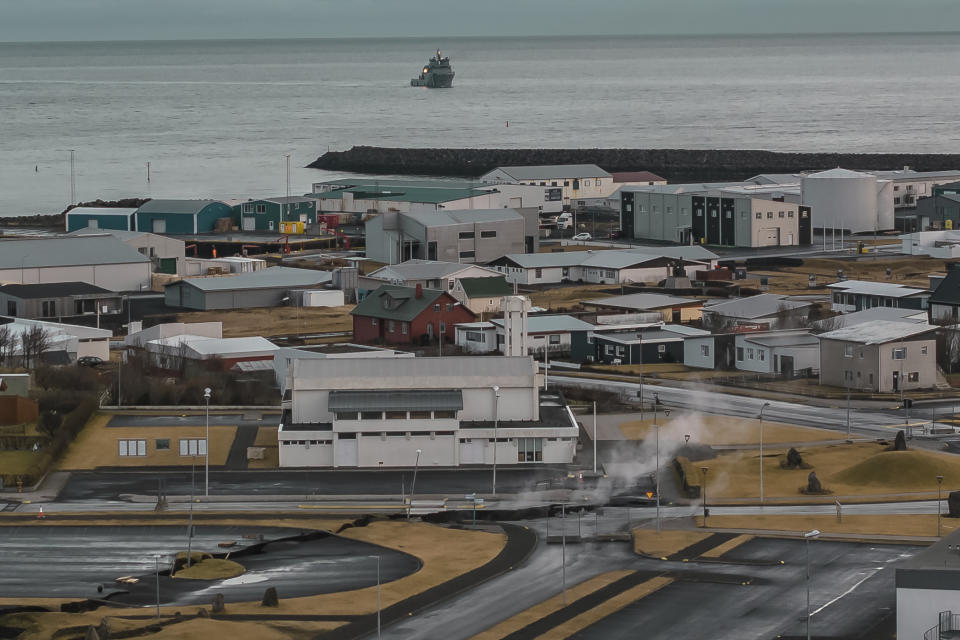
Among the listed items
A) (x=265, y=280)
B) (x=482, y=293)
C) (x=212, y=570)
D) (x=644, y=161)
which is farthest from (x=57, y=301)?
(x=644, y=161)

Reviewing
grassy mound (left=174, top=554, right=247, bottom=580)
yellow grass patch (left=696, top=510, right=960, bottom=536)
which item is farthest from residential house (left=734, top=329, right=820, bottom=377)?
grassy mound (left=174, top=554, right=247, bottom=580)

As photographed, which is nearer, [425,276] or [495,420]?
[495,420]

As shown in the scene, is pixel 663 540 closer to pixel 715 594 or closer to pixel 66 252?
pixel 715 594

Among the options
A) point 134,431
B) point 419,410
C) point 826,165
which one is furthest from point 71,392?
point 826,165

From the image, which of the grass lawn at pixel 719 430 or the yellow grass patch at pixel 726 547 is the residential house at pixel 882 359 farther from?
the yellow grass patch at pixel 726 547

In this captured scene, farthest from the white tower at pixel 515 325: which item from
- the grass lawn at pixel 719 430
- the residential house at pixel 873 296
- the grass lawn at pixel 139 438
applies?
the residential house at pixel 873 296

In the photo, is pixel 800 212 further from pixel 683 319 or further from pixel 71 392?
pixel 71 392
